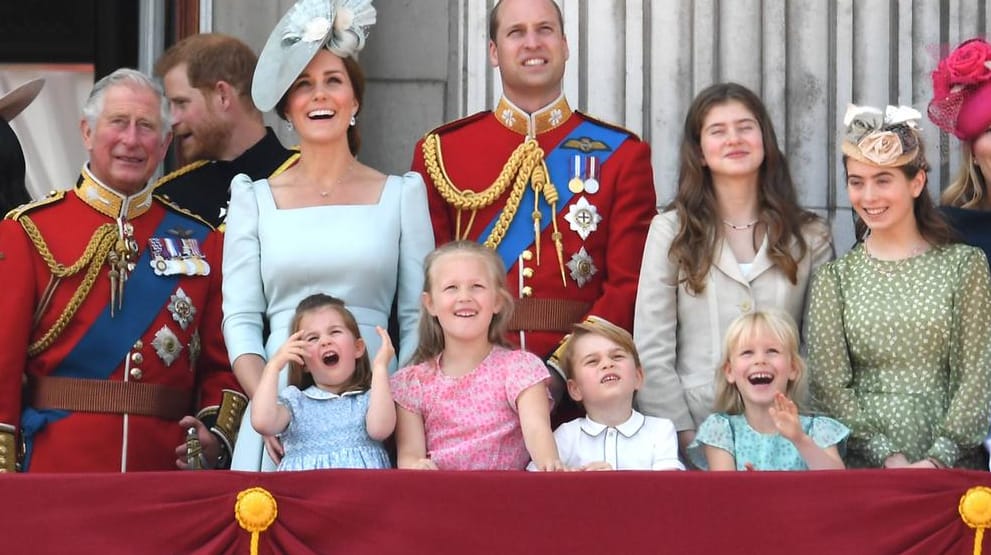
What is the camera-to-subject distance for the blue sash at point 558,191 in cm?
514

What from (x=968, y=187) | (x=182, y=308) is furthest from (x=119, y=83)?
(x=968, y=187)

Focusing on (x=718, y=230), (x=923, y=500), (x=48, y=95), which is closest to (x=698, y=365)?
(x=718, y=230)

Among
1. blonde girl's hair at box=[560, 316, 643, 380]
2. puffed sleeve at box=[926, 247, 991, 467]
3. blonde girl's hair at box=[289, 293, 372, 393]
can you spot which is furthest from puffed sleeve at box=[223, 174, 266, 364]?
puffed sleeve at box=[926, 247, 991, 467]

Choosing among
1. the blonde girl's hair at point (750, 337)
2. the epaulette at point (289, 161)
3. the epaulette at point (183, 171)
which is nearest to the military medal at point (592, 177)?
the blonde girl's hair at point (750, 337)

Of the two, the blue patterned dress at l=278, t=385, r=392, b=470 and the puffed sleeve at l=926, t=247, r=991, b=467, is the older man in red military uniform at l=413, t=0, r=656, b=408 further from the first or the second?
the puffed sleeve at l=926, t=247, r=991, b=467

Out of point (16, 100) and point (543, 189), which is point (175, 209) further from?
point (543, 189)

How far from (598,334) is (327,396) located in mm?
658

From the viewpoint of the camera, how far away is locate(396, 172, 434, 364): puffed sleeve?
16.2 feet

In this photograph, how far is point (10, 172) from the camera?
212 inches

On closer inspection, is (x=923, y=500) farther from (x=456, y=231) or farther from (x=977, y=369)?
(x=456, y=231)

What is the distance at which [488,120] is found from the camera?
536 cm

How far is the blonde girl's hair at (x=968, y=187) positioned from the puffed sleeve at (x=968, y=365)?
0.41 m

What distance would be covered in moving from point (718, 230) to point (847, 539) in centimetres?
122

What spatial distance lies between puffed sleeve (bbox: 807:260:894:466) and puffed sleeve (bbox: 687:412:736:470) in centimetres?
26
